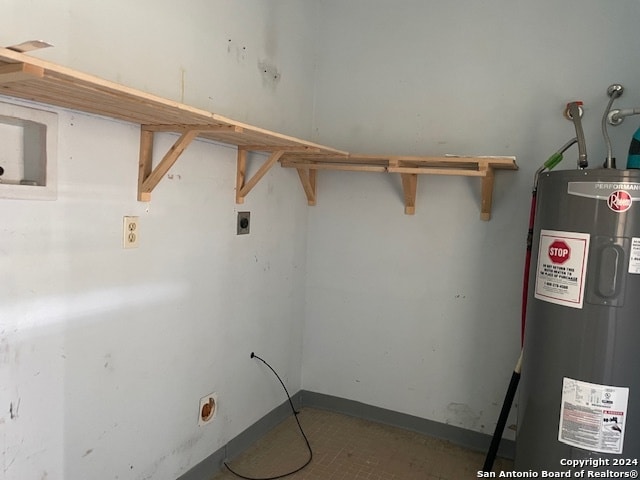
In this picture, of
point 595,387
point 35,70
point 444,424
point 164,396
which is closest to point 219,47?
point 35,70

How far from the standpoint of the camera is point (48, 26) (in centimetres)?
137

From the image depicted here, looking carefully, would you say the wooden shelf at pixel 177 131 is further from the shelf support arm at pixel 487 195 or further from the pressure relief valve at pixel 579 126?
the pressure relief valve at pixel 579 126

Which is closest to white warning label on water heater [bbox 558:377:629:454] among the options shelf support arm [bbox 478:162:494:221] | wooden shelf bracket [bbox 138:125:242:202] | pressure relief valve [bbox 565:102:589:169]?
pressure relief valve [bbox 565:102:589:169]

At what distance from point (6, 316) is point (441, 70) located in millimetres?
2303

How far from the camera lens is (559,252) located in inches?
69.5

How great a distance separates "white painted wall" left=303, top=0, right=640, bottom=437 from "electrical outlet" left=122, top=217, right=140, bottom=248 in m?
1.40

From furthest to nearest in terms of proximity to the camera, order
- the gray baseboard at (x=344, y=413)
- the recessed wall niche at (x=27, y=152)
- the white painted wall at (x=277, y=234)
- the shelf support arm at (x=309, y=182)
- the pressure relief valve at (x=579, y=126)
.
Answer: the shelf support arm at (x=309, y=182)
the gray baseboard at (x=344, y=413)
the pressure relief valve at (x=579, y=126)
the white painted wall at (x=277, y=234)
the recessed wall niche at (x=27, y=152)

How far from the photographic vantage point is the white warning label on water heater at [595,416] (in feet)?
5.53

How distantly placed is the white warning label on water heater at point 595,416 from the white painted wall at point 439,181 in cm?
78

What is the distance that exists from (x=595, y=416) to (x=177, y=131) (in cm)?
180

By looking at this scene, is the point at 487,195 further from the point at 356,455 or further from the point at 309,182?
the point at 356,455

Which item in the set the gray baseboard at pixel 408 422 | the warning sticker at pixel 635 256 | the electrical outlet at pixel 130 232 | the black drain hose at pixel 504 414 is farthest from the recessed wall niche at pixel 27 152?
the gray baseboard at pixel 408 422

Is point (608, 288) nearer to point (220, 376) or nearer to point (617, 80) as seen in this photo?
point (617, 80)

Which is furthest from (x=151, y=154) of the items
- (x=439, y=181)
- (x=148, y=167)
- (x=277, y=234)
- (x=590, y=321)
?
(x=590, y=321)
